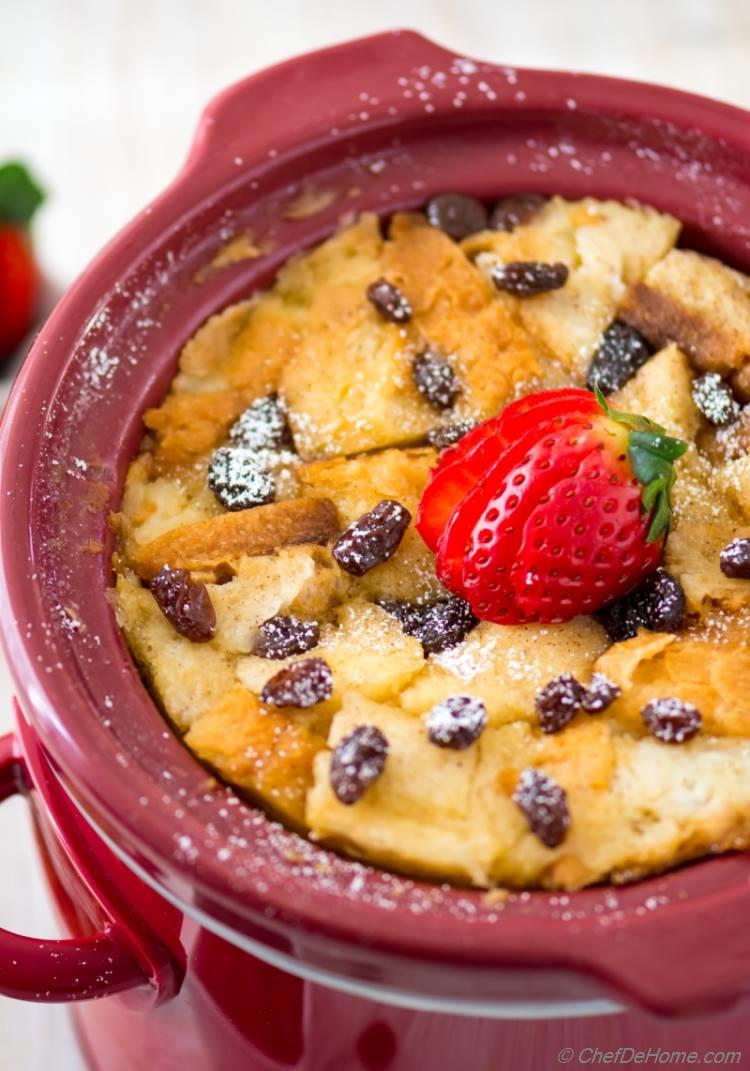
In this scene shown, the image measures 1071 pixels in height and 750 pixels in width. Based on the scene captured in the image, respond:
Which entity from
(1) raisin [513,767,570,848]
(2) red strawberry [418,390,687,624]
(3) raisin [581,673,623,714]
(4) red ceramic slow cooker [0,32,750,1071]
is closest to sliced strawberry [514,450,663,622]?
(2) red strawberry [418,390,687,624]

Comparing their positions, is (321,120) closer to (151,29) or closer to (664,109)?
(664,109)

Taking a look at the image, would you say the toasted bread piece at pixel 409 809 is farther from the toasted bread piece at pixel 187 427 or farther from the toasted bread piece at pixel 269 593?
the toasted bread piece at pixel 187 427

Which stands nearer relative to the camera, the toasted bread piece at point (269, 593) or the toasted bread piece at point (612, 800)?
the toasted bread piece at point (612, 800)

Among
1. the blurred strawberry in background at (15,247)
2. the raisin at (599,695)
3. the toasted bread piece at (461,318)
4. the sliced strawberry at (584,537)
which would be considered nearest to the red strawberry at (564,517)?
the sliced strawberry at (584,537)

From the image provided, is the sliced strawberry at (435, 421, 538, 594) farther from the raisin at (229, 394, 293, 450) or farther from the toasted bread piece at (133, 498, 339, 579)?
the raisin at (229, 394, 293, 450)

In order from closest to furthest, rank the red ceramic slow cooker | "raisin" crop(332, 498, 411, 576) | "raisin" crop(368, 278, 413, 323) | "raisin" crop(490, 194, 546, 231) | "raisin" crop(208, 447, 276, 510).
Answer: the red ceramic slow cooker < "raisin" crop(332, 498, 411, 576) < "raisin" crop(208, 447, 276, 510) < "raisin" crop(368, 278, 413, 323) < "raisin" crop(490, 194, 546, 231)

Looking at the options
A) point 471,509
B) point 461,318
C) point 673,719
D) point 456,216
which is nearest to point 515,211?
point 456,216

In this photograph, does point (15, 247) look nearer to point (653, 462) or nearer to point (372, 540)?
point (372, 540)

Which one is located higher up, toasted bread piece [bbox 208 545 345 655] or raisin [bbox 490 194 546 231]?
raisin [bbox 490 194 546 231]
